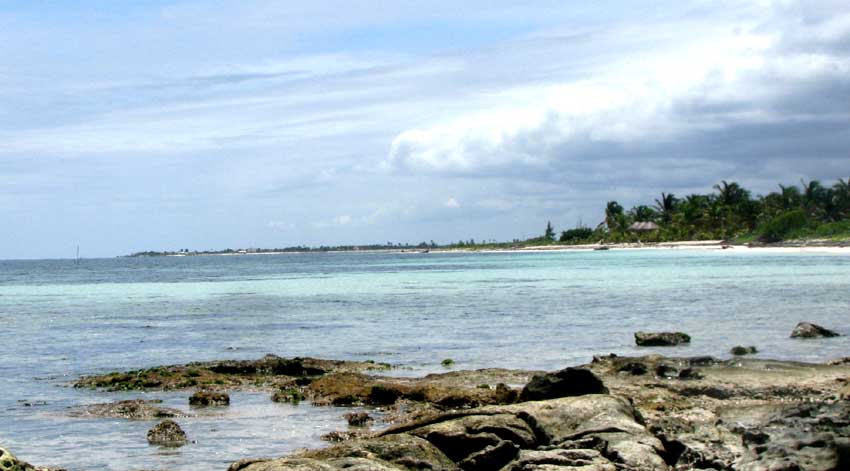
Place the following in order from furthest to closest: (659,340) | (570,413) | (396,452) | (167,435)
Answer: (659,340) < (167,435) < (570,413) < (396,452)

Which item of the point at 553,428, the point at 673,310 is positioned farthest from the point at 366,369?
the point at 673,310

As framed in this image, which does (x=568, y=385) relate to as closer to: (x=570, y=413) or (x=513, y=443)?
(x=570, y=413)

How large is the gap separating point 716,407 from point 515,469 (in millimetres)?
6954

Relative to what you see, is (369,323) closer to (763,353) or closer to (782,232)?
(763,353)

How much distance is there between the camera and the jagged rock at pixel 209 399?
19984 millimetres

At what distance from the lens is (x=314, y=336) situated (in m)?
35.4

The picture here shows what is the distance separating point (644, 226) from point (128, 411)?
18104 cm

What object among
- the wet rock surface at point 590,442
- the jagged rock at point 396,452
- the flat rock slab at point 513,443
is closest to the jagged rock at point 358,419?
the wet rock surface at point 590,442

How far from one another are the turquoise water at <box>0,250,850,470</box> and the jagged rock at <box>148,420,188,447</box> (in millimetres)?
259

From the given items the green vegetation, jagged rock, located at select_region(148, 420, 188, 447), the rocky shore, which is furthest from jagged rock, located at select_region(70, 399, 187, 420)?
the green vegetation

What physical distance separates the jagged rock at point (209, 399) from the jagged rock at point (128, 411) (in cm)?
66

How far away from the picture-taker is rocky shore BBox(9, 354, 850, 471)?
36.5 feet

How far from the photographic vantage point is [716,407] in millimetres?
16797

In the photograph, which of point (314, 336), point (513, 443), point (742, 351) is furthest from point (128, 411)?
point (314, 336)
